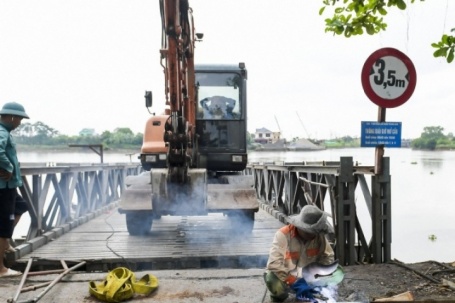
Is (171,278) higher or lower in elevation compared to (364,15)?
lower

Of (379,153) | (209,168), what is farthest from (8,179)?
(379,153)

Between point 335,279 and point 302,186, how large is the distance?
3.38 m

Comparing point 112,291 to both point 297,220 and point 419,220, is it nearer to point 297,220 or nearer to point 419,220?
point 297,220

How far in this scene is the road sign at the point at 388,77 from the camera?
4852mm

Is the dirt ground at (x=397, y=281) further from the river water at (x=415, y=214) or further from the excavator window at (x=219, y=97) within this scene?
the excavator window at (x=219, y=97)

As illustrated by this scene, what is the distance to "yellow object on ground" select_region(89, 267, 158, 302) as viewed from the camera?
4016 mm

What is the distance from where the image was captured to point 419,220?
20359 millimetres

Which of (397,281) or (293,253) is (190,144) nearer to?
(293,253)

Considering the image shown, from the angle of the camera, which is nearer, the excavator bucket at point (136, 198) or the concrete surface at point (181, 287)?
the concrete surface at point (181, 287)

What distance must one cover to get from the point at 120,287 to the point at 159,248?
2.12m

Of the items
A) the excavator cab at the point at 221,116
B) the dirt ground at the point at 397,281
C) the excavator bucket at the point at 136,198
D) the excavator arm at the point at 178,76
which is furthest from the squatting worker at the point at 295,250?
the excavator cab at the point at 221,116

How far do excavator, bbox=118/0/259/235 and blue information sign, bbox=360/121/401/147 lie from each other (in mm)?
2303

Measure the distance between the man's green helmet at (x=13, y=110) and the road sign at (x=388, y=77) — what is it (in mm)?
4040

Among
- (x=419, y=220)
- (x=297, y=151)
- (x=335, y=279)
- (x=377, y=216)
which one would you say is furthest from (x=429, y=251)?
(x=335, y=279)
